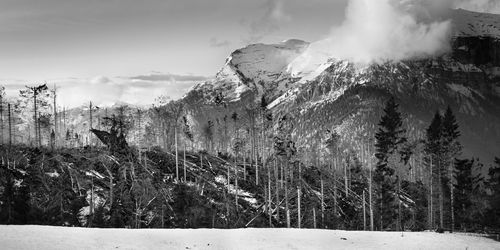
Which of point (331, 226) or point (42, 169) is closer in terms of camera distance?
point (42, 169)

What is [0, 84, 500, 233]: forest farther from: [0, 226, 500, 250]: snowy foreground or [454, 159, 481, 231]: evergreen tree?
[0, 226, 500, 250]: snowy foreground

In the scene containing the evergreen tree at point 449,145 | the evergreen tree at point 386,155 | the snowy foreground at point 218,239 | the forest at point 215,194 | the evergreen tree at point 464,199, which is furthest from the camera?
the evergreen tree at point 386,155

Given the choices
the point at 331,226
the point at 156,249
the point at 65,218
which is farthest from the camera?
the point at 331,226

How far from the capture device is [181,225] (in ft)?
176

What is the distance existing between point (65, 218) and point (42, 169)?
516 inches

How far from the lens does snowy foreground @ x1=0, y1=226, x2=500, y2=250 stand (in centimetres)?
2667

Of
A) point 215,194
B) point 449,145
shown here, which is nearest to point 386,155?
point 449,145

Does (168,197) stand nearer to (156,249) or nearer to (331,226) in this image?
(331,226)

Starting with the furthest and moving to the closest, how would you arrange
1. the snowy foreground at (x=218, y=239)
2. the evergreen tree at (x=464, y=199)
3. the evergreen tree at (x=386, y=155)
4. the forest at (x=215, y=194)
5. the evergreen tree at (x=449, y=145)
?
1. the evergreen tree at (x=386, y=155)
2. the evergreen tree at (x=464, y=199)
3. the evergreen tree at (x=449, y=145)
4. the forest at (x=215, y=194)
5. the snowy foreground at (x=218, y=239)

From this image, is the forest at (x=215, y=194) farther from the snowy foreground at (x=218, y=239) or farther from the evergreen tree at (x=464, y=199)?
the snowy foreground at (x=218, y=239)

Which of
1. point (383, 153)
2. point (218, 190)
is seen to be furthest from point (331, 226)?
point (218, 190)

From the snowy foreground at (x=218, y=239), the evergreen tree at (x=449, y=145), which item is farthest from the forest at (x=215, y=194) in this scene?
the snowy foreground at (x=218, y=239)

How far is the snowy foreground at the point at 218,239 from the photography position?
2667 centimetres

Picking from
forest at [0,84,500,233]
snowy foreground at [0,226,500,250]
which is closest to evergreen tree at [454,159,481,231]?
forest at [0,84,500,233]
